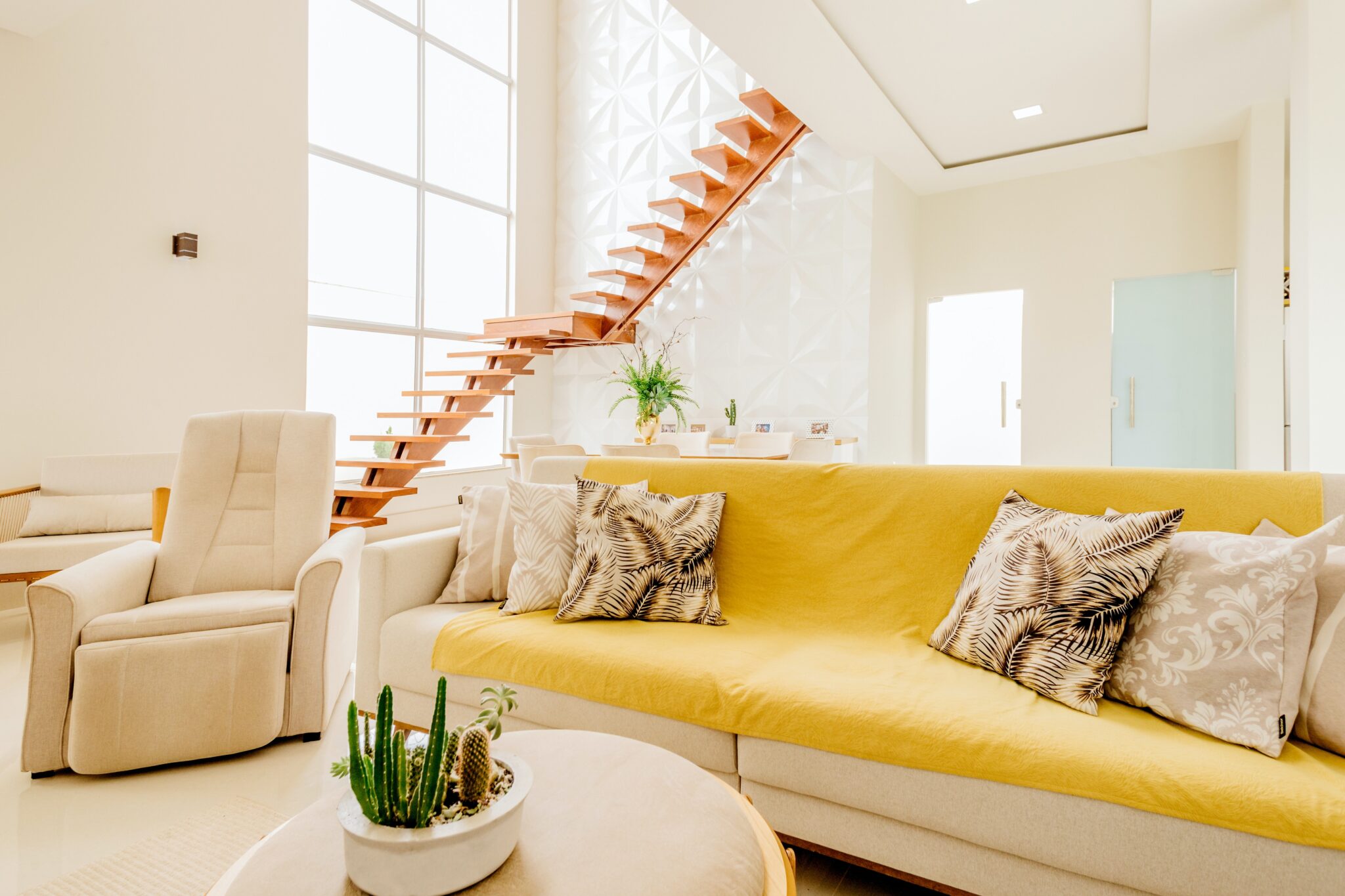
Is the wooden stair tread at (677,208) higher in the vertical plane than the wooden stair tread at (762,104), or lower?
lower

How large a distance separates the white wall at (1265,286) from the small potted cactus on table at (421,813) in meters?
5.80

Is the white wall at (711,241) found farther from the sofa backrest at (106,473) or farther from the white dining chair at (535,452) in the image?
the sofa backrest at (106,473)

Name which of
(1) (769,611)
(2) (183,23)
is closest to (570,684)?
(1) (769,611)

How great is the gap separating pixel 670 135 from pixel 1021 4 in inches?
150

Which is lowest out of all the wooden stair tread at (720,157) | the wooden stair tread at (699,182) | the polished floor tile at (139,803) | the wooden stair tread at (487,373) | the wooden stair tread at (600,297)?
the polished floor tile at (139,803)

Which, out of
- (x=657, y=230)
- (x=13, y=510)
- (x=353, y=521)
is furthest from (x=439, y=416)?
(x=13, y=510)

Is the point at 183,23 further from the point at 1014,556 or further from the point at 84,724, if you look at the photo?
the point at 1014,556

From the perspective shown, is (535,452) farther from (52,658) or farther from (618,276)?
(618,276)

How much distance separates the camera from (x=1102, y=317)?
5727 millimetres

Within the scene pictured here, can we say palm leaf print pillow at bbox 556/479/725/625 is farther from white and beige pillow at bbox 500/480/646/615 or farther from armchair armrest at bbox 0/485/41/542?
armchair armrest at bbox 0/485/41/542

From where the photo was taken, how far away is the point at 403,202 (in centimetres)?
667

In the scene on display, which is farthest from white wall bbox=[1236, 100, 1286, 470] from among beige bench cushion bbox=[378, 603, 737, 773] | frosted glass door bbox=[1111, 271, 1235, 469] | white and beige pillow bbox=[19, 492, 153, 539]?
white and beige pillow bbox=[19, 492, 153, 539]

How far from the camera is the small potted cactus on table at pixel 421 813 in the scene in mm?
886

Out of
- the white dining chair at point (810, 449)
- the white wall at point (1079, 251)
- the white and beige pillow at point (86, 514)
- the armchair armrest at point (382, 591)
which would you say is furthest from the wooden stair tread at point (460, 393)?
the white wall at point (1079, 251)
